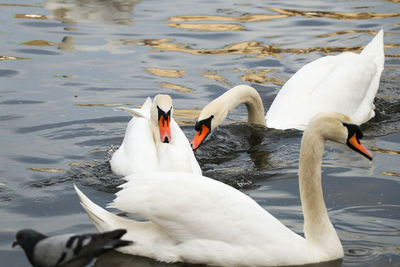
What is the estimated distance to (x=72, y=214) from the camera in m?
6.78

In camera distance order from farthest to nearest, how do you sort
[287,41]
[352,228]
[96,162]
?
1. [287,41]
2. [96,162]
3. [352,228]

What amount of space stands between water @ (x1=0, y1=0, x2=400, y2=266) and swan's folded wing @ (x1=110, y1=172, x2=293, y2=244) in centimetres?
40

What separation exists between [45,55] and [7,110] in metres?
2.81

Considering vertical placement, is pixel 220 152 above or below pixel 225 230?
below

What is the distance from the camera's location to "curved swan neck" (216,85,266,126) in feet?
30.0

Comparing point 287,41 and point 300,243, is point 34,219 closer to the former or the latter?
point 300,243

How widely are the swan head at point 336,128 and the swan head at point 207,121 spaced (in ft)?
7.66

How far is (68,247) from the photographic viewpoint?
4961 mm

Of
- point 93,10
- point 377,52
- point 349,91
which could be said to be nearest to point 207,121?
point 349,91

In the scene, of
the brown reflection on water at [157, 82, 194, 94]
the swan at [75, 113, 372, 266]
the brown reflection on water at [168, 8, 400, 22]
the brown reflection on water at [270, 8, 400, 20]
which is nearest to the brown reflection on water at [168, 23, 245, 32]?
the brown reflection on water at [168, 8, 400, 22]

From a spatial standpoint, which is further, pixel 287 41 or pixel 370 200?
pixel 287 41

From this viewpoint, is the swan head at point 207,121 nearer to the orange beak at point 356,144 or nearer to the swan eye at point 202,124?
the swan eye at point 202,124

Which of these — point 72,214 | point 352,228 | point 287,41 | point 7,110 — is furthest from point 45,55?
point 352,228

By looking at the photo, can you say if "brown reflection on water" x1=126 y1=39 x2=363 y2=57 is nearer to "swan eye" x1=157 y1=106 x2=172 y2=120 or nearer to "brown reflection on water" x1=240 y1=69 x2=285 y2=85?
"brown reflection on water" x1=240 y1=69 x2=285 y2=85
